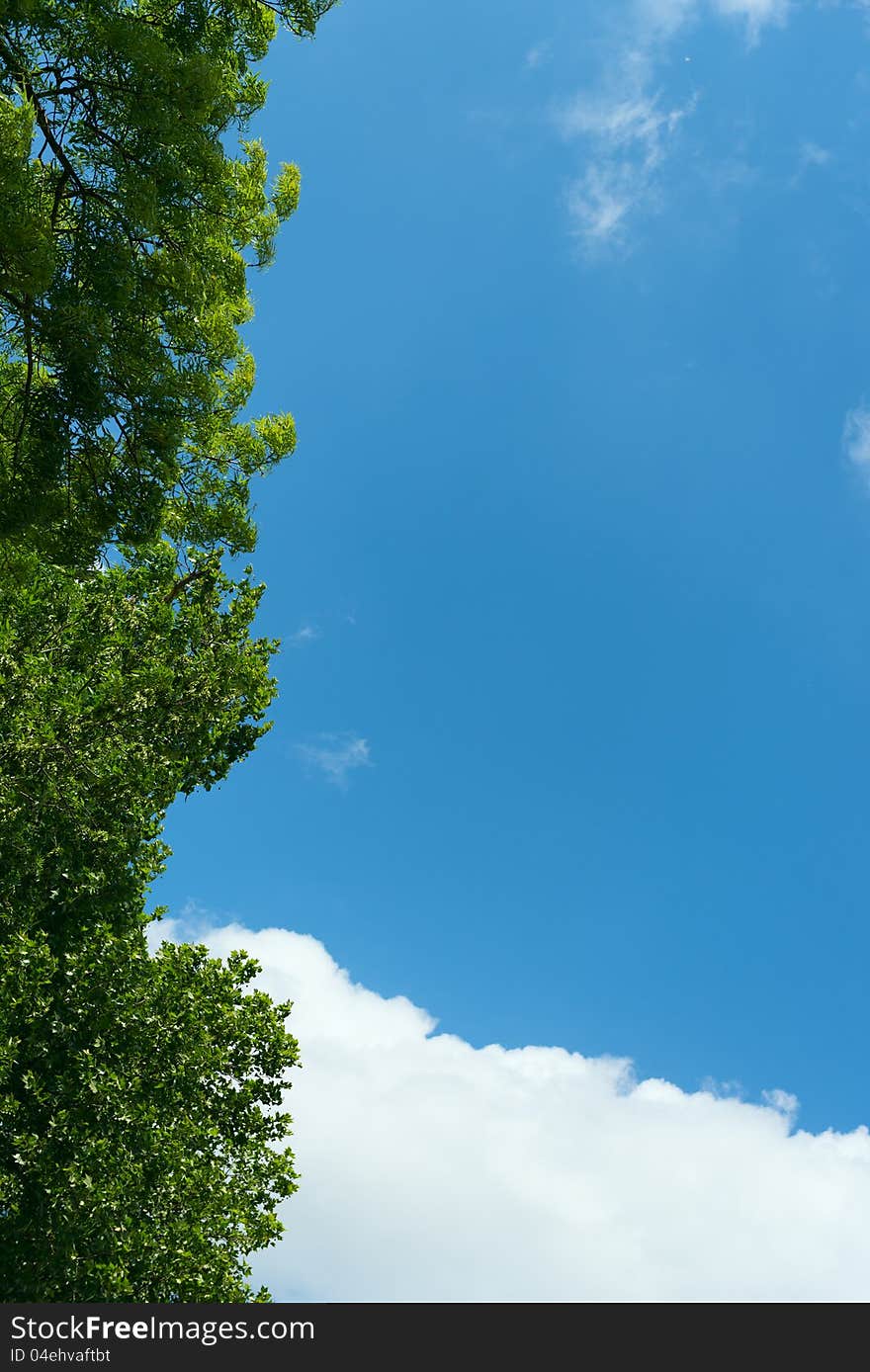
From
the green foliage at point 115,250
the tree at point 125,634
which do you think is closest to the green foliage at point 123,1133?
the tree at point 125,634

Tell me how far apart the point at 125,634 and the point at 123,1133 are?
7346 mm

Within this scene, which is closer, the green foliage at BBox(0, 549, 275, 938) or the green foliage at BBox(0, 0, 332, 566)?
the green foliage at BBox(0, 0, 332, 566)

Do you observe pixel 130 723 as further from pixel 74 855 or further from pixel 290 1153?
pixel 290 1153

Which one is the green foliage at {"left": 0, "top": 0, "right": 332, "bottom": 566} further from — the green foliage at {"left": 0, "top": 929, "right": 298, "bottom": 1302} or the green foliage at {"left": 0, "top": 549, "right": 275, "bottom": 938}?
the green foliage at {"left": 0, "top": 929, "right": 298, "bottom": 1302}

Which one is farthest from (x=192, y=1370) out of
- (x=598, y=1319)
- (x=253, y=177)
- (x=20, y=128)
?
(x=253, y=177)

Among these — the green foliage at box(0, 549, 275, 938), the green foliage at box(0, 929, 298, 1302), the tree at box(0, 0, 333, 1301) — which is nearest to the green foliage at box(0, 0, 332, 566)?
the tree at box(0, 0, 333, 1301)

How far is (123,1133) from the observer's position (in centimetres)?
1229

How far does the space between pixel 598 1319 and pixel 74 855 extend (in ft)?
29.4

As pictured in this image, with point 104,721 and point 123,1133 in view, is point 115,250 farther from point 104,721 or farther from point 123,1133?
point 123,1133

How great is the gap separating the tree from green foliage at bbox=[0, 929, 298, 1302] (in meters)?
0.03

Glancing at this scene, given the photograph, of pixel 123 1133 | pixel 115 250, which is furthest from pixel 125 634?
pixel 115 250

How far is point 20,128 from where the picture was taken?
615 cm

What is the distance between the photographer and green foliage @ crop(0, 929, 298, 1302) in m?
11.9

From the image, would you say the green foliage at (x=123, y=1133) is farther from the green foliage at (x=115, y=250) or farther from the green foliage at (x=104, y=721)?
the green foliage at (x=115, y=250)
